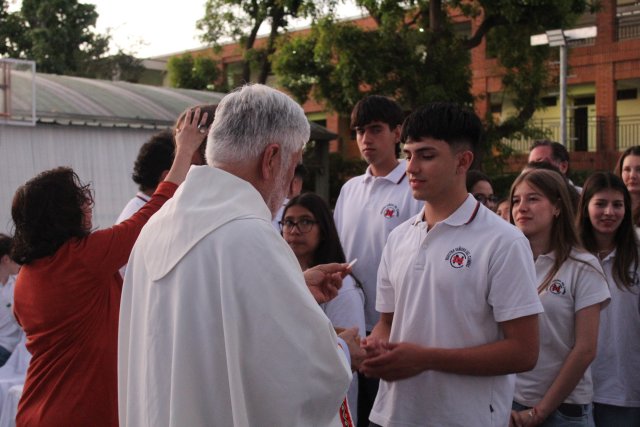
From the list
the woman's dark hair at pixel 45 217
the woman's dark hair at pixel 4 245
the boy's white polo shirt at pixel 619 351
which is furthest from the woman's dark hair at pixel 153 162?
the woman's dark hair at pixel 4 245

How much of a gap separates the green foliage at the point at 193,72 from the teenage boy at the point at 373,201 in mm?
23029

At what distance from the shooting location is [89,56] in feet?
104

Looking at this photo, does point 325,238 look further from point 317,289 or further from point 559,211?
point 317,289

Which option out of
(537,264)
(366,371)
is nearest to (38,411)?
(366,371)

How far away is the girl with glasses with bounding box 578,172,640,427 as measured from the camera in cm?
441

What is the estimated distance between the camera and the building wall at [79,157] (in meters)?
14.1

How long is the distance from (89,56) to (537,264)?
30.0 meters

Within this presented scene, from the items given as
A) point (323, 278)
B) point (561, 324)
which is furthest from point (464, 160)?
point (561, 324)

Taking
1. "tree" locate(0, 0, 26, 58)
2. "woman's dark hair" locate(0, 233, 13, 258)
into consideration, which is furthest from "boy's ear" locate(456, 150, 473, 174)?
"tree" locate(0, 0, 26, 58)

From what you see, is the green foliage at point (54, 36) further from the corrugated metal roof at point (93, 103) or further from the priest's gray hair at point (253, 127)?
the priest's gray hair at point (253, 127)

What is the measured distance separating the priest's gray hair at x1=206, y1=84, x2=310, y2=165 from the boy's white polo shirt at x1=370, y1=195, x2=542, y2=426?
0.95 meters

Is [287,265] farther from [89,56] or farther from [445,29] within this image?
[89,56]

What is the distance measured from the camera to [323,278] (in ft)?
10.8

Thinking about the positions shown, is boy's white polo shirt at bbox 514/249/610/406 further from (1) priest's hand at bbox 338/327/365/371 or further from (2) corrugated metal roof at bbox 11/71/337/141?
(2) corrugated metal roof at bbox 11/71/337/141
